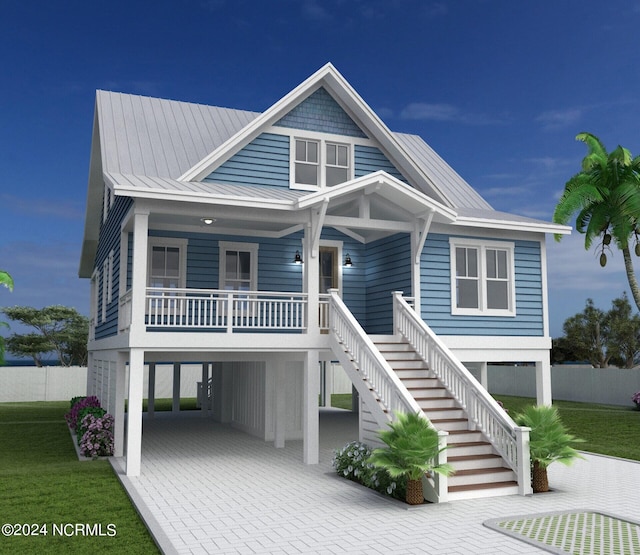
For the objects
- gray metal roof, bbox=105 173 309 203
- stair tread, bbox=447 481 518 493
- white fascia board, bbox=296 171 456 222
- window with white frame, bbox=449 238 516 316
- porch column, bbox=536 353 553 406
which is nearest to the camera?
stair tread, bbox=447 481 518 493

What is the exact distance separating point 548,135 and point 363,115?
57.4 metres

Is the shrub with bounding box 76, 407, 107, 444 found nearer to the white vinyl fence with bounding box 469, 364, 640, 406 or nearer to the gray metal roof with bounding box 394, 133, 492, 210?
the gray metal roof with bounding box 394, 133, 492, 210

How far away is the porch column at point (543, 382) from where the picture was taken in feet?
58.9

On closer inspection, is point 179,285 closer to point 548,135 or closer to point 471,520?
point 471,520

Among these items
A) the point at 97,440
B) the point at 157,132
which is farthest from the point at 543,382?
the point at 157,132

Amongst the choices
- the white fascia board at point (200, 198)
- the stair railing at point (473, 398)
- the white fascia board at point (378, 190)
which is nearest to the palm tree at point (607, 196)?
the white fascia board at point (378, 190)

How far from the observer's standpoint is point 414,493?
10.7 m

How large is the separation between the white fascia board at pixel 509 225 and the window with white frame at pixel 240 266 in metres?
5.57

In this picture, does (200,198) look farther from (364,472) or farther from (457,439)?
(457,439)

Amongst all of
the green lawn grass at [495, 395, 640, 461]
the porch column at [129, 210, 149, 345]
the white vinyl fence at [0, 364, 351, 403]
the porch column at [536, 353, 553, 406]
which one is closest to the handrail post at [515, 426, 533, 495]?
the green lawn grass at [495, 395, 640, 461]

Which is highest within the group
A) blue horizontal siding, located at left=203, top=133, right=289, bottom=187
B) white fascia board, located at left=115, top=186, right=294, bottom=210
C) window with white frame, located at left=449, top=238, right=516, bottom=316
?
blue horizontal siding, located at left=203, top=133, right=289, bottom=187

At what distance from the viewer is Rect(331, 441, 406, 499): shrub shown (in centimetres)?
1117

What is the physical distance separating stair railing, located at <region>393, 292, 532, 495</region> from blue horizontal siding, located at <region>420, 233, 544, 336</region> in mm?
1890

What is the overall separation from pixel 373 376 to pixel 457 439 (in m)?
1.97
